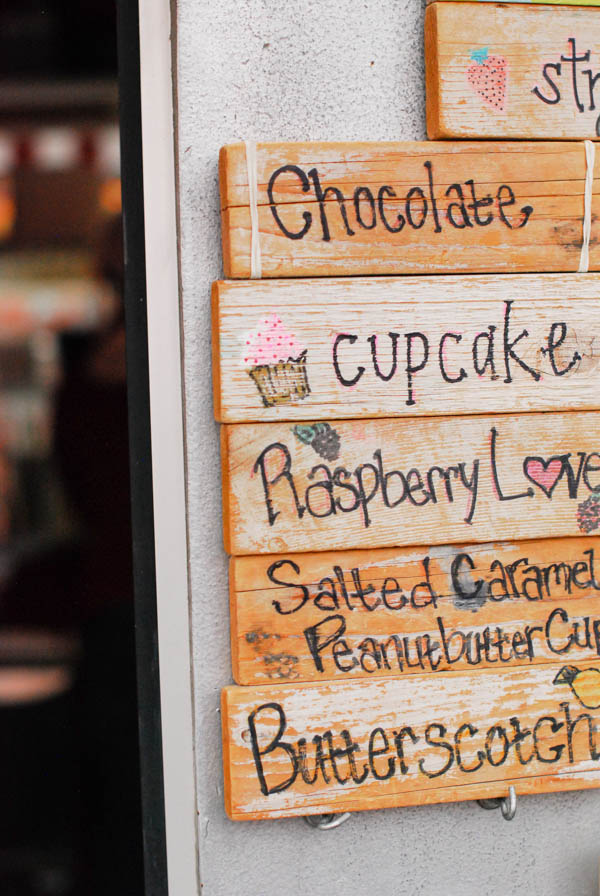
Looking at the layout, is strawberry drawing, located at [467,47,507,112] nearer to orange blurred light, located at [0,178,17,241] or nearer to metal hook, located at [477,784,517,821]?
orange blurred light, located at [0,178,17,241]

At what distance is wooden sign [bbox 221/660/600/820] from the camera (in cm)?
120

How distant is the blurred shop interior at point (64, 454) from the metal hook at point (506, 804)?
0.73 metres

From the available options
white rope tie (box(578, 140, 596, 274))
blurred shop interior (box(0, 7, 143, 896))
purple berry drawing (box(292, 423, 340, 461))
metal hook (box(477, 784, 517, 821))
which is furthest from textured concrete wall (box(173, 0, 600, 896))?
blurred shop interior (box(0, 7, 143, 896))

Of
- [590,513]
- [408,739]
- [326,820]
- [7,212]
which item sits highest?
[7,212]

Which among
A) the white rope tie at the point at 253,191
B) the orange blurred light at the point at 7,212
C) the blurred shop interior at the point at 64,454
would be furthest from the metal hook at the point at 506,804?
the orange blurred light at the point at 7,212

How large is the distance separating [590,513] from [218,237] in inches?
30.1

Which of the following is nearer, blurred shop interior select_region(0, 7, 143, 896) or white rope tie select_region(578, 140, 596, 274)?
white rope tie select_region(578, 140, 596, 274)

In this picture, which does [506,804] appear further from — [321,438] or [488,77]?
[488,77]

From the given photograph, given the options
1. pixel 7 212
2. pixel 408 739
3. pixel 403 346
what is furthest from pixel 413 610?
pixel 7 212

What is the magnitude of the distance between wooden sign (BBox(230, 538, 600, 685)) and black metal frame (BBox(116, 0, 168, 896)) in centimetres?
17

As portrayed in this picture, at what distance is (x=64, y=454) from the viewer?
→ 5.28ft

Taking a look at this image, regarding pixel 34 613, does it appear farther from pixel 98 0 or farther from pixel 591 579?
pixel 98 0

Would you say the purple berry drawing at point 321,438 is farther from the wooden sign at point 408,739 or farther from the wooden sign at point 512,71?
the wooden sign at point 512,71

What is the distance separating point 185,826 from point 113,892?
2.23 ft
